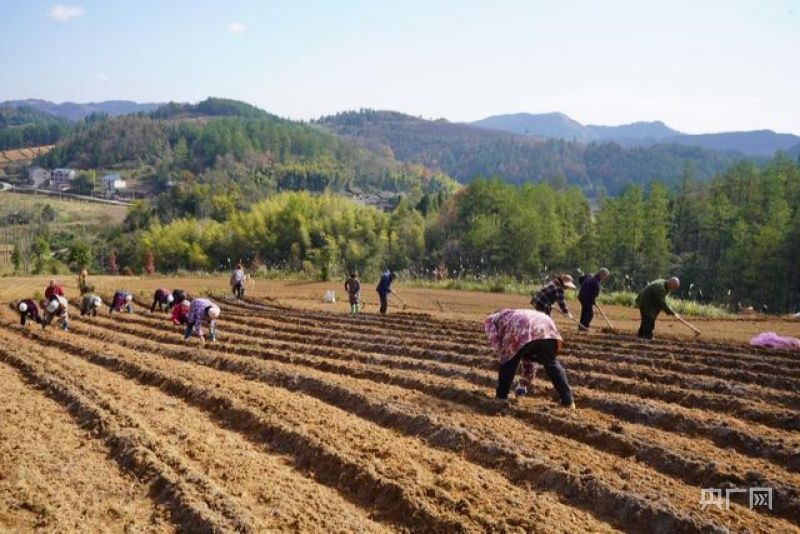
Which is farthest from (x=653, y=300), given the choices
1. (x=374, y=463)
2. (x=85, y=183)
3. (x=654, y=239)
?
(x=85, y=183)

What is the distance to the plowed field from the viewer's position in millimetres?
5234

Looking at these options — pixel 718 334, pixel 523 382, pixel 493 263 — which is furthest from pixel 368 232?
pixel 523 382

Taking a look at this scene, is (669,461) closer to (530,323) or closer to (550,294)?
(530,323)

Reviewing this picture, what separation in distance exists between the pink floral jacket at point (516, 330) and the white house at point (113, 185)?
447 ft

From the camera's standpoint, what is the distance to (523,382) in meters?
8.73

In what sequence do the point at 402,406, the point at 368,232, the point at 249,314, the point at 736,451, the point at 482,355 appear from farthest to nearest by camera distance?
the point at 368,232, the point at 249,314, the point at 482,355, the point at 402,406, the point at 736,451

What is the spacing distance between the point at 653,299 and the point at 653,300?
40mm

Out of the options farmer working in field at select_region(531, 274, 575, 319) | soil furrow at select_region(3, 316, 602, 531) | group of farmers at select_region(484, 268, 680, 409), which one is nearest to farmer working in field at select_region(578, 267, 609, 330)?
farmer working in field at select_region(531, 274, 575, 319)

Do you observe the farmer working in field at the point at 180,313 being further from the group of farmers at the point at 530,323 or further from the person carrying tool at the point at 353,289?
the person carrying tool at the point at 353,289

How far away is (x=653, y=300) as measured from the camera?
13352 mm

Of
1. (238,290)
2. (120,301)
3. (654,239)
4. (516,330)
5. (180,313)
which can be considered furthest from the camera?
(654,239)

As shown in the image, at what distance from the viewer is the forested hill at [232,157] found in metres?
128

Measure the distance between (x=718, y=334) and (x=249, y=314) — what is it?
13.6m

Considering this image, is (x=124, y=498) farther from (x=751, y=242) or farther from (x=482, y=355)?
(x=751, y=242)
